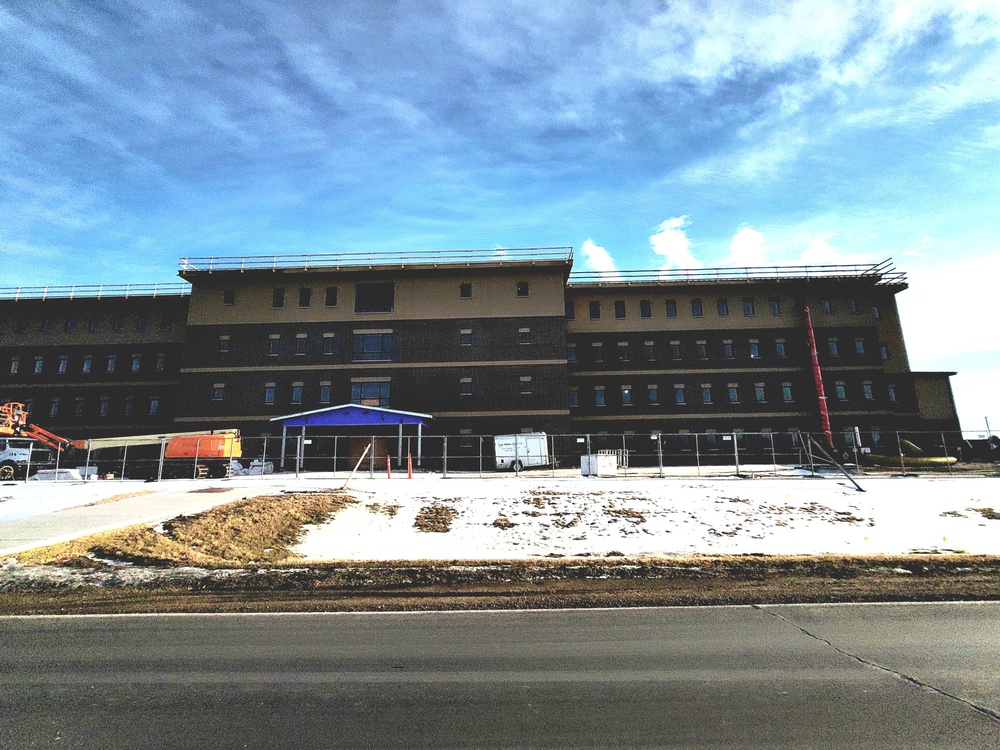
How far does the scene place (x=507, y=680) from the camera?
215 inches

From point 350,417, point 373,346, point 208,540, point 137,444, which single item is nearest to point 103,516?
point 208,540

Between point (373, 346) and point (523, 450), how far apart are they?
47.3 feet

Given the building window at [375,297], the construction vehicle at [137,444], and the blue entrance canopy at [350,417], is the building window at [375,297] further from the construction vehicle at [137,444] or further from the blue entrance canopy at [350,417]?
the construction vehicle at [137,444]

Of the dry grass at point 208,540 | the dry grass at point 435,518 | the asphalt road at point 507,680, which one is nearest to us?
the asphalt road at point 507,680

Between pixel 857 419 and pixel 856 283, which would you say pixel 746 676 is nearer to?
pixel 857 419

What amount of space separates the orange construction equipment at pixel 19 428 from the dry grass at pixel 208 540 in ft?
78.9

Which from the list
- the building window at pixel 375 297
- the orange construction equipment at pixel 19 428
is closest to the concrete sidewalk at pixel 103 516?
the orange construction equipment at pixel 19 428

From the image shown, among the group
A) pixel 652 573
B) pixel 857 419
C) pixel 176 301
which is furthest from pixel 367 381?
pixel 857 419

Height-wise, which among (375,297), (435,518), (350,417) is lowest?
(435,518)

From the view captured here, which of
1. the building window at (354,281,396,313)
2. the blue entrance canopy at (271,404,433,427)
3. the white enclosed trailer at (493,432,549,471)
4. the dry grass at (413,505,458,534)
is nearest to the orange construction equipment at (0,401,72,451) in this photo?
the blue entrance canopy at (271,404,433,427)

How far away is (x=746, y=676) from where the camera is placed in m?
5.51

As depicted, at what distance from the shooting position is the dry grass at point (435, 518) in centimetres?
1523

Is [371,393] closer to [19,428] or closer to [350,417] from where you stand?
[350,417]

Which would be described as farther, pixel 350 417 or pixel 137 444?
pixel 350 417
